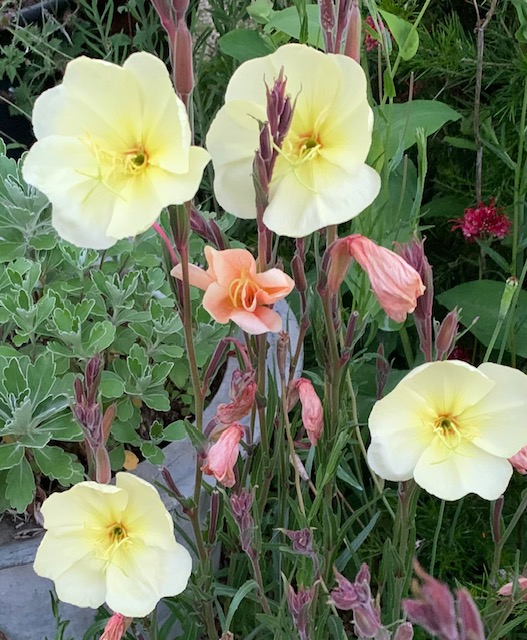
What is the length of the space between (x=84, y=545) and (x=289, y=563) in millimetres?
297

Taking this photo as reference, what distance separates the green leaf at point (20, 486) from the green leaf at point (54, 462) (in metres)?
0.02

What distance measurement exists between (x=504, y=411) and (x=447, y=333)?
3.1 inches

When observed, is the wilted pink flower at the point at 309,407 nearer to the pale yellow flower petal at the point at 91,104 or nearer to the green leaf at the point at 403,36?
the pale yellow flower petal at the point at 91,104

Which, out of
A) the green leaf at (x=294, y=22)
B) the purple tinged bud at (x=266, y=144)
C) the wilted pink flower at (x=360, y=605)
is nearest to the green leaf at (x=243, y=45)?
the green leaf at (x=294, y=22)

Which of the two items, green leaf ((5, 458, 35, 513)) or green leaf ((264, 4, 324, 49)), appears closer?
green leaf ((5, 458, 35, 513))

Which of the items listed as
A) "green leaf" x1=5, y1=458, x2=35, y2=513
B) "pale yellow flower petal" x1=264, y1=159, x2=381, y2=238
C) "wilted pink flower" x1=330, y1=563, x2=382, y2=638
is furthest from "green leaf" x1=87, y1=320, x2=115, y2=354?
"wilted pink flower" x1=330, y1=563, x2=382, y2=638

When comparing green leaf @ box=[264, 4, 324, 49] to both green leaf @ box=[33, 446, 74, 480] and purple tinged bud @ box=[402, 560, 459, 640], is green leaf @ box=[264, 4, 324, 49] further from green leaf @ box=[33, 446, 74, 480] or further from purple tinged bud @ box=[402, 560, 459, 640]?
purple tinged bud @ box=[402, 560, 459, 640]

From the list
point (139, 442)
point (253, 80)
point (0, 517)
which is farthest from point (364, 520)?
point (253, 80)

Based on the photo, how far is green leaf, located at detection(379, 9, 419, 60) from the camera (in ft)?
2.76

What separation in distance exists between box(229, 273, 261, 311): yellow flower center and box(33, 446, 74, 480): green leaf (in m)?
0.40

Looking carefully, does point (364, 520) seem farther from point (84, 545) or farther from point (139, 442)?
point (84, 545)

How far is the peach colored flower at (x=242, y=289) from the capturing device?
499 mm

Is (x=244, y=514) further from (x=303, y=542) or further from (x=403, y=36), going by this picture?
(x=403, y=36)

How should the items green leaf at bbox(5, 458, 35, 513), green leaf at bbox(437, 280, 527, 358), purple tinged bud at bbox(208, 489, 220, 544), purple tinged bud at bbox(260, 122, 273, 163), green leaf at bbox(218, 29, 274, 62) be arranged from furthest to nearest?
green leaf at bbox(218, 29, 274, 62)
green leaf at bbox(437, 280, 527, 358)
green leaf at bbox(5, 458, 35, 513)
purple tinged bud at bbox(208, 489, 220, 544)
purple tinged bud at bbox(260, 122, 273, 163)
